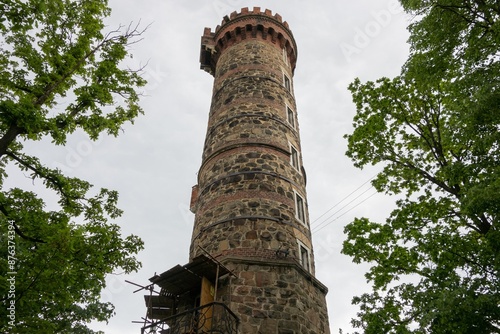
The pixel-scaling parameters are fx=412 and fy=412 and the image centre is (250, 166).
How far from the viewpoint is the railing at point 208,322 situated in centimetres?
1057

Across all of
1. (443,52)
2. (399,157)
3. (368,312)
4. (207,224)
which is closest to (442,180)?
(399,157)

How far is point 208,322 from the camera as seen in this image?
11.0 m

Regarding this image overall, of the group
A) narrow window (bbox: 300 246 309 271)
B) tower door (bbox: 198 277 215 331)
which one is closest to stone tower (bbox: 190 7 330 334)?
narrow window (bbox: 300 246 309 271)

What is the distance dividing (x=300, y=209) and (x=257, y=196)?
197 cm

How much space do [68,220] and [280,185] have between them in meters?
7.42

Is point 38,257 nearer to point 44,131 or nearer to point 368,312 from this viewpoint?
point 44,131

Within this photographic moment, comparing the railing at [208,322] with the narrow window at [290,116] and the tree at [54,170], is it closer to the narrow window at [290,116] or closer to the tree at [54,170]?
the tree at [54,170]

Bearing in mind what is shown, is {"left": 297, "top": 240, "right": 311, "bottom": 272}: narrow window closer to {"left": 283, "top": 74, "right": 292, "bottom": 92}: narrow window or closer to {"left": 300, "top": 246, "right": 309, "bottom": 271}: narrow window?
{"left": 300, "top": 246, "right": 309, "bottom": 271}: narrow window

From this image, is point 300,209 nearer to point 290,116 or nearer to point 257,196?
point 257,196

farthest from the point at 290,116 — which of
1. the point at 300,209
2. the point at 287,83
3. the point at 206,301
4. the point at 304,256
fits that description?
the point at 206,301

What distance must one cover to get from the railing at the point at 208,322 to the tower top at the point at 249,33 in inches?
593

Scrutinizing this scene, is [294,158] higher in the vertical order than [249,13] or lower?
lower

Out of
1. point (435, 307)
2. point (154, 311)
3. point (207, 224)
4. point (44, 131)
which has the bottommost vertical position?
point (435, 307)

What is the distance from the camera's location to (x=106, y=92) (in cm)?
1095
